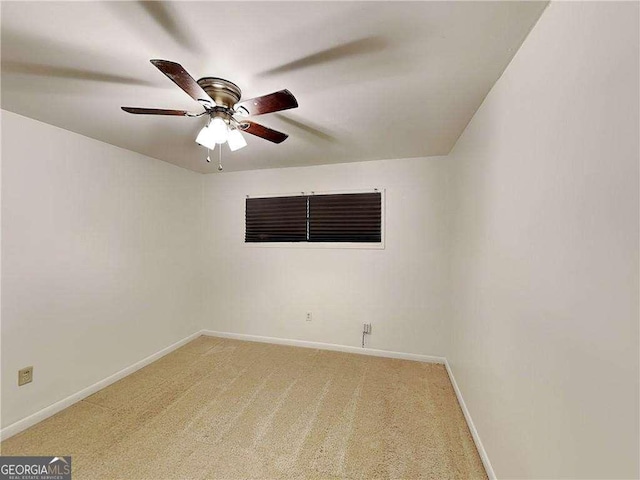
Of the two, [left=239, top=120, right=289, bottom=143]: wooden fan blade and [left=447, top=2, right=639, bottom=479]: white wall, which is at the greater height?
[left=239, top=120, right=289, bottom=143]: wooden fan blade

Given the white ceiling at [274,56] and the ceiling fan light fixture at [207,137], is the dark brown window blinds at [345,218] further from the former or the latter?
the ceiling fan light fixture at [207,137]

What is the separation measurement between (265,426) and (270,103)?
2179 millimetres

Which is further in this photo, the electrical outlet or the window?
the window

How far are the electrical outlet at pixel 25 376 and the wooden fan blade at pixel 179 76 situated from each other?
93.7 inches

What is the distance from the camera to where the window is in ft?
10.6

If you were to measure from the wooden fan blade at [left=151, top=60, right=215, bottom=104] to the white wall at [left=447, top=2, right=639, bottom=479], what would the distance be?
54.1 inches

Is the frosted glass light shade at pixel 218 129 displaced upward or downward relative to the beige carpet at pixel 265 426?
upward

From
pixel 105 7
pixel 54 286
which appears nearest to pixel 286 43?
pixel 105 7

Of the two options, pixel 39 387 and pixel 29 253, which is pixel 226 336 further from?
pixel 29 253

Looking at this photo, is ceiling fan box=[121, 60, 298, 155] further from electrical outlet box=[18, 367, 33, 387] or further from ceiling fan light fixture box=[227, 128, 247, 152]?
electrical outlet box=[18, 367, 33, 387]

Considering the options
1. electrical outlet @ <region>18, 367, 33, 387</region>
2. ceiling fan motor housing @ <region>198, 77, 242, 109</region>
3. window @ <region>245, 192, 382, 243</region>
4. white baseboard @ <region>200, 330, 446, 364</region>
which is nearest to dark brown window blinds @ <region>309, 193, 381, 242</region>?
window @ <region>245, 192, 382, 243</region>

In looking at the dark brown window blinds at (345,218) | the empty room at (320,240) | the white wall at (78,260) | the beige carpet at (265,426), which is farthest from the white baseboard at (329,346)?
the dark brown window blinds at (345,218)

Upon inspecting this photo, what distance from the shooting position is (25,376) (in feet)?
6.54

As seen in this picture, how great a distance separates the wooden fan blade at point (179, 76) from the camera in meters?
1.02
